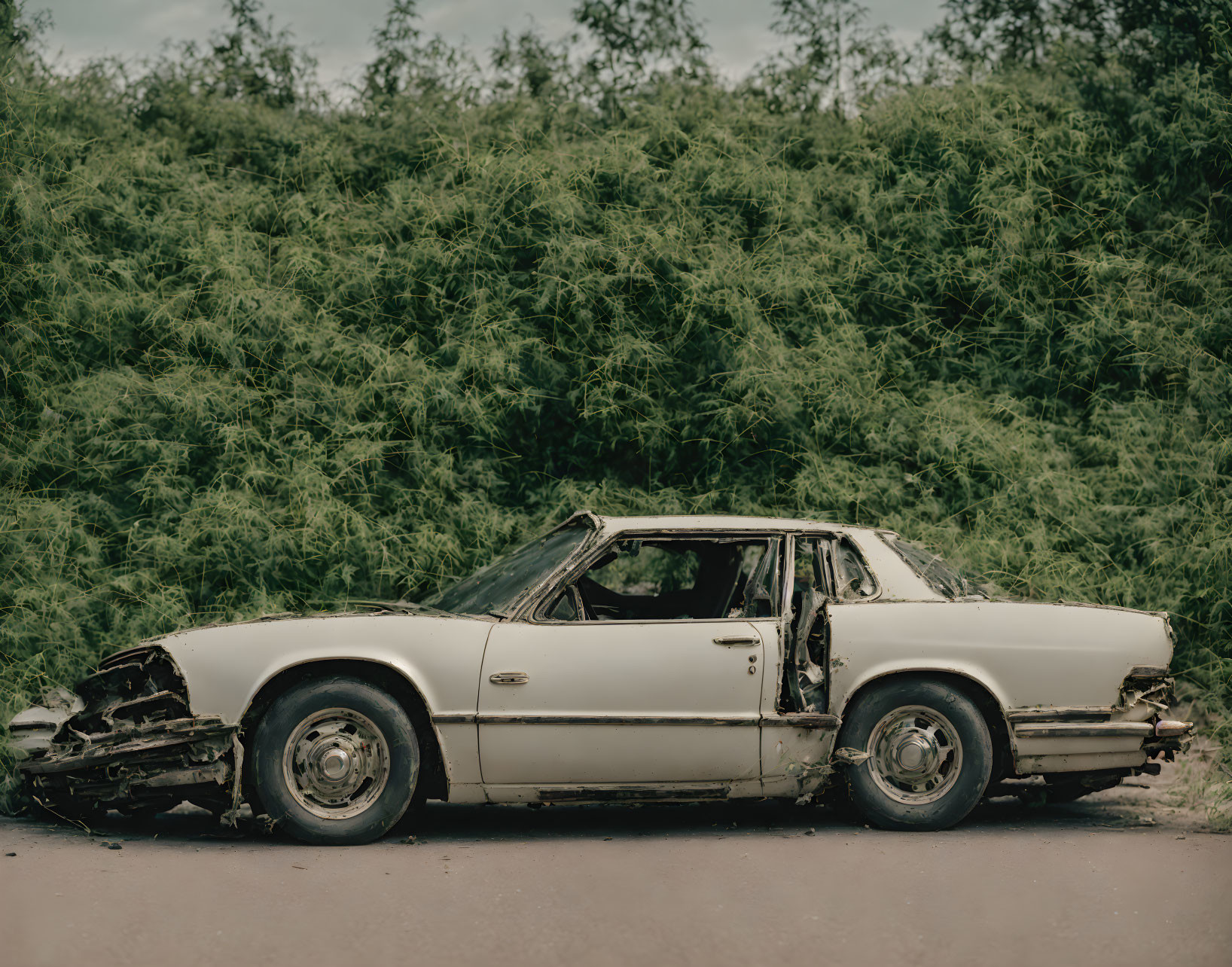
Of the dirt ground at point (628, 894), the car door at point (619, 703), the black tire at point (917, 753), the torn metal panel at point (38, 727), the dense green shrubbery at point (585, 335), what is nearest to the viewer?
the dirt ground at point (628, 894)

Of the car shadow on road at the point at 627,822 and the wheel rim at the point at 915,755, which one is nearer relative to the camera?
the car shadow on road at the point at 627,822

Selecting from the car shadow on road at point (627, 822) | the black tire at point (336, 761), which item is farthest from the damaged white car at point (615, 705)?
the car shadow on road at point (627, 822)

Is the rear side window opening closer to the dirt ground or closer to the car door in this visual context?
the car door

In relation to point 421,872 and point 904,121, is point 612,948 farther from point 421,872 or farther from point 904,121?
point 904,121

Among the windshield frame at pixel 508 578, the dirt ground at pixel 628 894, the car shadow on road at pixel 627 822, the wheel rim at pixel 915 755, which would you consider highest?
the windshield frame at pixel 508 578

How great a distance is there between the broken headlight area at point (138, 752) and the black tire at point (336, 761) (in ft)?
0.54

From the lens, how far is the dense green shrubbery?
28.2 ft

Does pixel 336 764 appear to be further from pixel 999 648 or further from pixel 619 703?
pixel 999 648

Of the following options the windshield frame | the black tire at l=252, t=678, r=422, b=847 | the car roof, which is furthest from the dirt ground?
the car roof

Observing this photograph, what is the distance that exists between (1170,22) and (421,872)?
382 inches

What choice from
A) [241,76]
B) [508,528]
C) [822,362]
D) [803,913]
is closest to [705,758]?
[803,913]

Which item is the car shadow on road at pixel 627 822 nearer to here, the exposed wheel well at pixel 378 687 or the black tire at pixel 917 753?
the black tire at pixel 917 753

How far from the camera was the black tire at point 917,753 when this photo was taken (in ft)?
18.9

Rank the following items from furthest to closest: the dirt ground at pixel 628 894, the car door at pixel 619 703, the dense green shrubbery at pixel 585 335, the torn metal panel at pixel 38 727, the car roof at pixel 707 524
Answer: the dense green shrubbery at pixel 585 335
the car roof at pixel 707 524
the torn metal panel at pixel 38 727
the car door at pixel 619 703
the dirt ground at pixel 628 894
